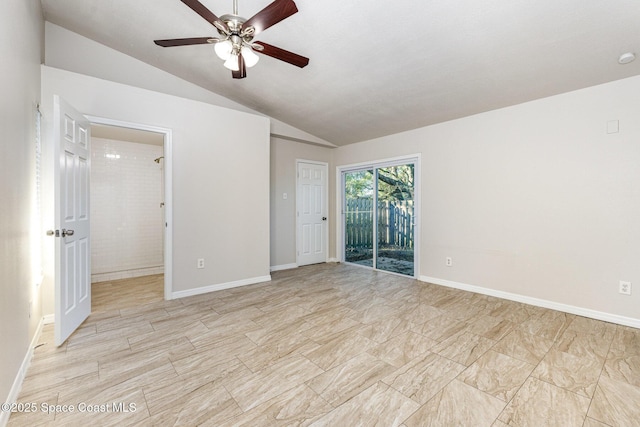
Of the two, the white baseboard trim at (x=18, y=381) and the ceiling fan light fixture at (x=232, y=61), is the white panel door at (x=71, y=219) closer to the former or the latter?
the white baseboard trim at (x=18, y=381)

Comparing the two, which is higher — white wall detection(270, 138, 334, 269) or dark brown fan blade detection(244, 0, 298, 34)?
dark brown fan blade detection(244, 0, 298, 34)

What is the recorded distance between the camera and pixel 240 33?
6.59 ft

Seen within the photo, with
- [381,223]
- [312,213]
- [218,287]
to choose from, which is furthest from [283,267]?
[381,223]

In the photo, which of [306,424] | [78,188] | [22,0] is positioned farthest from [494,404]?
[22,0]

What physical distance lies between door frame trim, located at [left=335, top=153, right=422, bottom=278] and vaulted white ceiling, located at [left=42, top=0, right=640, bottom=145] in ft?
2.51

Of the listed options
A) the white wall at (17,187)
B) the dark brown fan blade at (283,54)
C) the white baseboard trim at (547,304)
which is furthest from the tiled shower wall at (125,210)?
the white baseboard trim at (547,304)

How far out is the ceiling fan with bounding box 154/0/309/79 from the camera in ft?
5.74

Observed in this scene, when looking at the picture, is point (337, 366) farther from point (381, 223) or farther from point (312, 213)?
point (312, 213)

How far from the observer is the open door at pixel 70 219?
227 centimetres

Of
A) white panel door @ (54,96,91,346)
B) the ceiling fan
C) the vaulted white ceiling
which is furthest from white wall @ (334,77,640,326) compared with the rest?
white panel door @ (54,96,91,346)

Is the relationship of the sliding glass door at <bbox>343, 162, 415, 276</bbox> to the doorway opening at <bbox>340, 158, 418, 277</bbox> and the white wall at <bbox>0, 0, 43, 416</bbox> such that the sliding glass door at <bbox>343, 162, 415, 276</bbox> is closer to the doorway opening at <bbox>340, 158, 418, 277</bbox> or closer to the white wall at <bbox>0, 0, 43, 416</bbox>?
the doorway opening at <bbox>340, 158, 418, 277</bbox>

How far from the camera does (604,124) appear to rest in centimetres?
279

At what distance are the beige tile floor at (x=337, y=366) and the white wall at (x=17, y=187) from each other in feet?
1.07

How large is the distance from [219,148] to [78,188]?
1.62 metres
